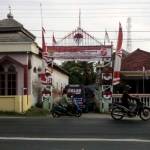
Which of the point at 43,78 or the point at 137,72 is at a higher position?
the point at 137,72

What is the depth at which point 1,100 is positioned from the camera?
1212 inches

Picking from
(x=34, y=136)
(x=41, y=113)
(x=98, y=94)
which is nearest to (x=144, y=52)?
(x=98, y=94)

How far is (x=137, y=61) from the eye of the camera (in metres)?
49.0

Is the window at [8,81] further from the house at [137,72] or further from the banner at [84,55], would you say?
the house at [137,72]

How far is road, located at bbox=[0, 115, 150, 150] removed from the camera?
568 inches

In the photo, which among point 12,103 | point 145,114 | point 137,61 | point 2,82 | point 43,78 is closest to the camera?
point 145,114

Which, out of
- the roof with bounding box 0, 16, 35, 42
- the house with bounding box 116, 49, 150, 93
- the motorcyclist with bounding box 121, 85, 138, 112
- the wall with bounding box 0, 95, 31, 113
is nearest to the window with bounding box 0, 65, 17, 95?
the roof with bounding box 0, 16, 35, 42

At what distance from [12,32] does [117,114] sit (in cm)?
1191

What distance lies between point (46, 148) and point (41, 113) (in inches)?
648

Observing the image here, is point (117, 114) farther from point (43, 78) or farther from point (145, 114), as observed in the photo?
point (43, 78)

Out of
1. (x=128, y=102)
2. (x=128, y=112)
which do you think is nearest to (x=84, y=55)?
(x=128, y=102)

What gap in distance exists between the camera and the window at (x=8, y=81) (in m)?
33.2

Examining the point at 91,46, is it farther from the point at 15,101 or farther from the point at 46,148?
the point at 46,148

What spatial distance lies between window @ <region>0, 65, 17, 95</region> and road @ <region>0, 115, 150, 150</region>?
41.4ft
